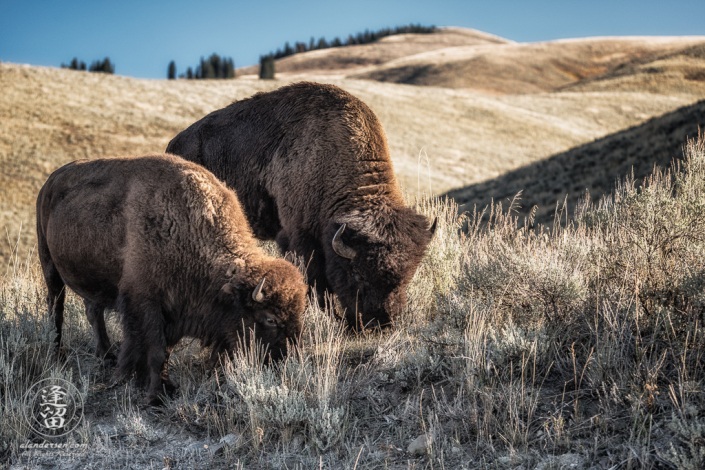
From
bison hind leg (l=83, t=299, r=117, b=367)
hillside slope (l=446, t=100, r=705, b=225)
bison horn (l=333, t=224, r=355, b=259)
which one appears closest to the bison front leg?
bison hind leg (l=83, t=299, r=117, b=367)

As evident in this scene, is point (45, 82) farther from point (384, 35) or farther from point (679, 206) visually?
point (384, 35)

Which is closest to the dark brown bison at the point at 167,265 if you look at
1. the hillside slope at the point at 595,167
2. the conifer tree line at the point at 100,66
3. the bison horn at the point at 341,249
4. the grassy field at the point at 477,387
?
the grassy field at the point at 477,387

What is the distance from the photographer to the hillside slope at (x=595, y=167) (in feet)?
62.0

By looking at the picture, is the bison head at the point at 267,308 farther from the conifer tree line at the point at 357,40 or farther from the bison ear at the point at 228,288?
the conifer tree line at the point at 357,40

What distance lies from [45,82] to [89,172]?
39550 millimetres

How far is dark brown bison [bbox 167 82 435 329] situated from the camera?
5160 millimetres

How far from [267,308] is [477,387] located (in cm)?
176

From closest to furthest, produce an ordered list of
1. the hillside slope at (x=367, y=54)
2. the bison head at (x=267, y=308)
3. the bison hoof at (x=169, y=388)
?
the bison head at (x=267, y=308) < the bison hoof at (x=169, y=388) < the hillside slope at (x=367, y=54)

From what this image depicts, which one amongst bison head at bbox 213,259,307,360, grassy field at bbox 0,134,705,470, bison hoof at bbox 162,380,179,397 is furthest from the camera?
bison hoof at bbox 162,380,179,397

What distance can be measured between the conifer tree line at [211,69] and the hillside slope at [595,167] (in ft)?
262

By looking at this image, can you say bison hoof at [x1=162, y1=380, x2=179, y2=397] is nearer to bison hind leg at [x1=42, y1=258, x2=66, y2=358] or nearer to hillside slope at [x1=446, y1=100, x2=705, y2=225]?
bison hind leg at [x1=42, y1=258, x2=66, y2=358]

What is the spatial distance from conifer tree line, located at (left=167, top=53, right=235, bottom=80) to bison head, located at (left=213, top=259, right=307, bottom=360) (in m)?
97.3

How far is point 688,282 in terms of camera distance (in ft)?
12.1

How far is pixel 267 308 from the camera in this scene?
409cm
